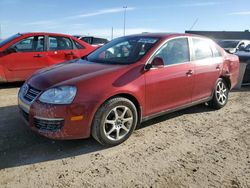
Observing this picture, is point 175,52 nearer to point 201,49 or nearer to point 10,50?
point 201,49

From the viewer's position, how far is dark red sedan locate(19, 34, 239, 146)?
353 cm

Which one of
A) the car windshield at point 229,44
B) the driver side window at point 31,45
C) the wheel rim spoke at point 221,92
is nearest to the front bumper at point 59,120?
the wheel rim spoke at point 221,92

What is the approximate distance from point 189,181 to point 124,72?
1707 millimetres

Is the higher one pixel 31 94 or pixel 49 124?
pixel 31 94

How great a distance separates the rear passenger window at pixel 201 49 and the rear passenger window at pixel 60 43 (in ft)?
14.3

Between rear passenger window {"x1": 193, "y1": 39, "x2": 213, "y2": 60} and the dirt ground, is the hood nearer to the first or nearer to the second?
the dirt ground

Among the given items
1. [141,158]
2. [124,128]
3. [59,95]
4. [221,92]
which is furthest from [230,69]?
[59,95]

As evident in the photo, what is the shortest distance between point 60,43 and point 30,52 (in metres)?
0.98

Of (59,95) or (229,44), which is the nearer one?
(59,95)

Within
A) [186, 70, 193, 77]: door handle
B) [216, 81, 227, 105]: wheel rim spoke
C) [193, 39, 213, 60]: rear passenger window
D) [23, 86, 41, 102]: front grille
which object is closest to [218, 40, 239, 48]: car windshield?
[216, 81, 227, 105]: wheel rim spoke

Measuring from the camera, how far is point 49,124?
3551 mm

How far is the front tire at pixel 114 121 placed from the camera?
366cm

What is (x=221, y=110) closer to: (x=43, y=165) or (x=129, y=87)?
(x=129, y=87)

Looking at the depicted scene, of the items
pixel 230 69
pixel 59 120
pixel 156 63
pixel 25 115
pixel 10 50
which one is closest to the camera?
pixel 59 120
